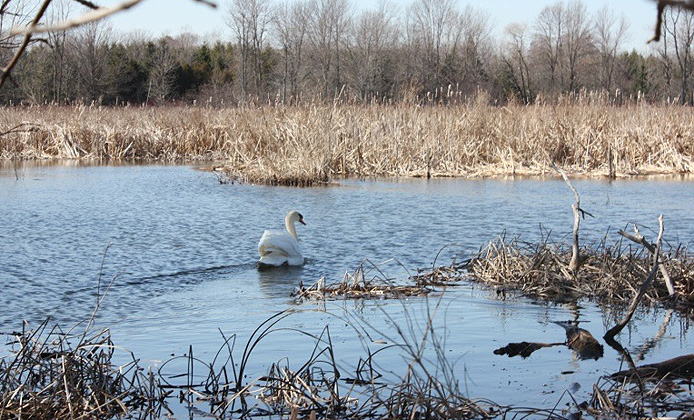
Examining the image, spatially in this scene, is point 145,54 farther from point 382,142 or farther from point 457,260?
point 457,260

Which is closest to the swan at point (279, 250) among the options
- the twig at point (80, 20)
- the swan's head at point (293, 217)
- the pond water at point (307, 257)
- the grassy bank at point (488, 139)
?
the pond water at point (307, 257)

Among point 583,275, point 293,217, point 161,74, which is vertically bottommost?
point 583,275

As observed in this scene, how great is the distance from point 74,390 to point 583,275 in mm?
4673

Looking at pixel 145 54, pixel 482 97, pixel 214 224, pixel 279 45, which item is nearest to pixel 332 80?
pixel 279 45

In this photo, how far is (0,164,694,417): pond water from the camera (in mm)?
5293

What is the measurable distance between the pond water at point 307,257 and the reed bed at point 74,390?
579 mm

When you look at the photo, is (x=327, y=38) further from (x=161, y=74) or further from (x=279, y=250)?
(x=279, y=250)

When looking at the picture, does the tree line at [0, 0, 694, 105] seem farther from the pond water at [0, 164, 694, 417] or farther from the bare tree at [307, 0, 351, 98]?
the pond water at [0, 164, 694, 417]

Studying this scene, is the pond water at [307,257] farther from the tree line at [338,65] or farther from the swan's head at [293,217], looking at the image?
the tree line at [338,65]

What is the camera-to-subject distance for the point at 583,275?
7242 mm

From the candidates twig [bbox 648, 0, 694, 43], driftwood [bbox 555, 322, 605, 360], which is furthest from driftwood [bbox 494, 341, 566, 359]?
twig [bbox 648, 0, 694, 43]

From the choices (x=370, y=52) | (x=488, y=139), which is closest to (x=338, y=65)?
(x=370, y=52)

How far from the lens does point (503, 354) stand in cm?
518

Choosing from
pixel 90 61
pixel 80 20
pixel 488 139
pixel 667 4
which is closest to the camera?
pixel 667 4
